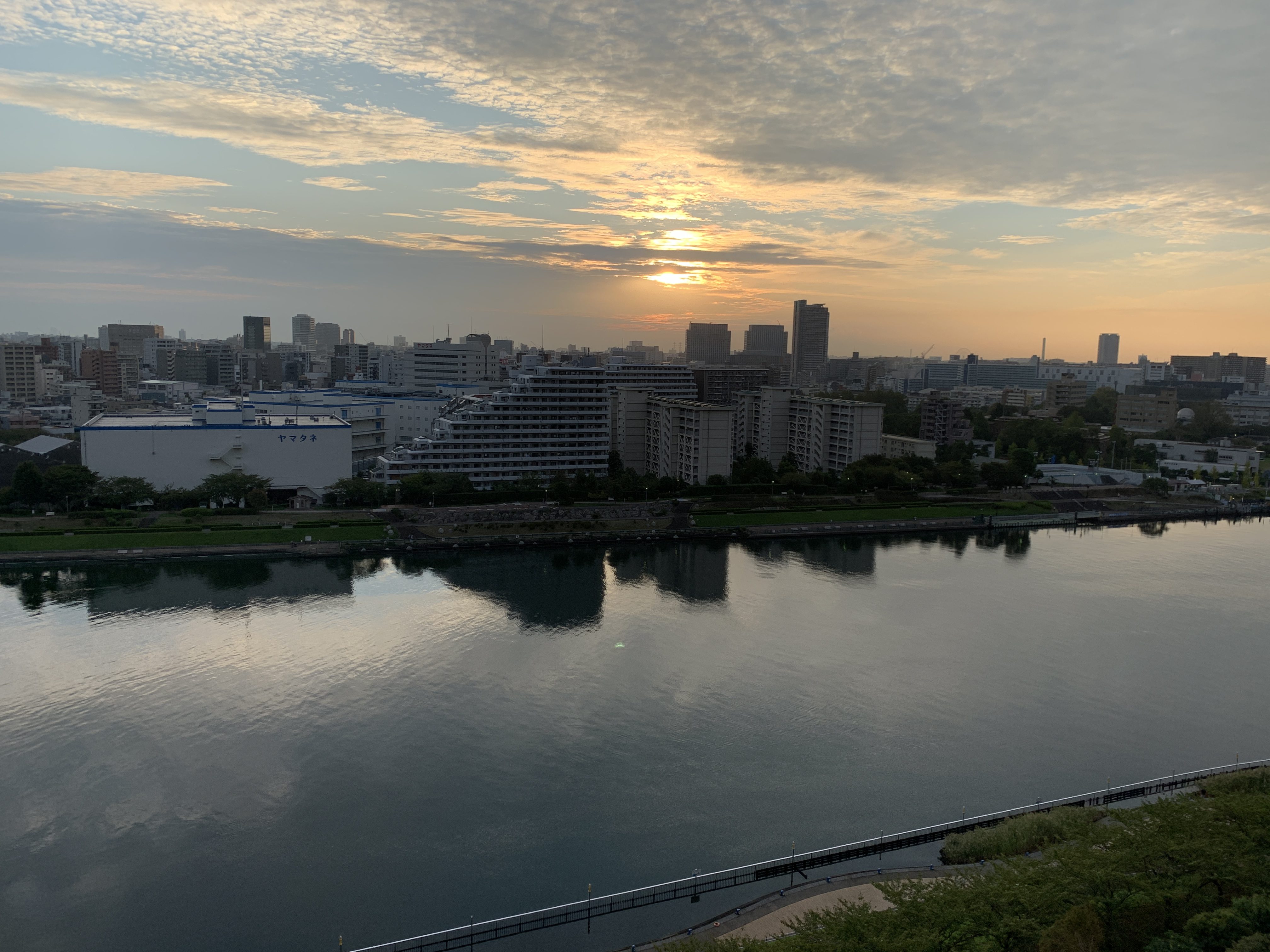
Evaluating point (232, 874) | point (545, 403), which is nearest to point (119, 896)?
point (232, 874)

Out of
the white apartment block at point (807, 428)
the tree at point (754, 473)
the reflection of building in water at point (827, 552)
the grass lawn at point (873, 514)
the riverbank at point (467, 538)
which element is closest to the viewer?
the riverbank at point (467, 538)

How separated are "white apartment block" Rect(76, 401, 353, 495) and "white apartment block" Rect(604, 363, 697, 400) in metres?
9.65

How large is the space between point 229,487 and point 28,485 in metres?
3.57

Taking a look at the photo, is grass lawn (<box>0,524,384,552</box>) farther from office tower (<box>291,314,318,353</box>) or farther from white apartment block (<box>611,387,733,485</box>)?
office tower (<box>291,314,318,353</box>)

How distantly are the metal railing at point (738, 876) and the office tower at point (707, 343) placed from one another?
65260mm

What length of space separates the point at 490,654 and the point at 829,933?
6202mm

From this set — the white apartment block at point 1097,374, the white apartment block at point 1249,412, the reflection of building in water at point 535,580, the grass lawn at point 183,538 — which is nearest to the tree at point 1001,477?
the reflection of building in water at point 535,580

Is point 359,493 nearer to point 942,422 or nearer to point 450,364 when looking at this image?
point 450,364

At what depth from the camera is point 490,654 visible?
9914mm

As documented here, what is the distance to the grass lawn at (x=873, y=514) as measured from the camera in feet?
59.3

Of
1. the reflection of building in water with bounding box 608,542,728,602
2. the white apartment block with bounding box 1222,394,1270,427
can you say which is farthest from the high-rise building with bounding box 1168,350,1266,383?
the reflection of building in water with bounding box 608,542,728,602

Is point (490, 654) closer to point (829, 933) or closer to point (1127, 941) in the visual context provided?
point (829, 933)

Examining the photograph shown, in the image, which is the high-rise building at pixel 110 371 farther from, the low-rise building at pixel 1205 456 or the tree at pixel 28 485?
the low-rise building at pixel 1205 456

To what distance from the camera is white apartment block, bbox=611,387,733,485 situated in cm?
2028
